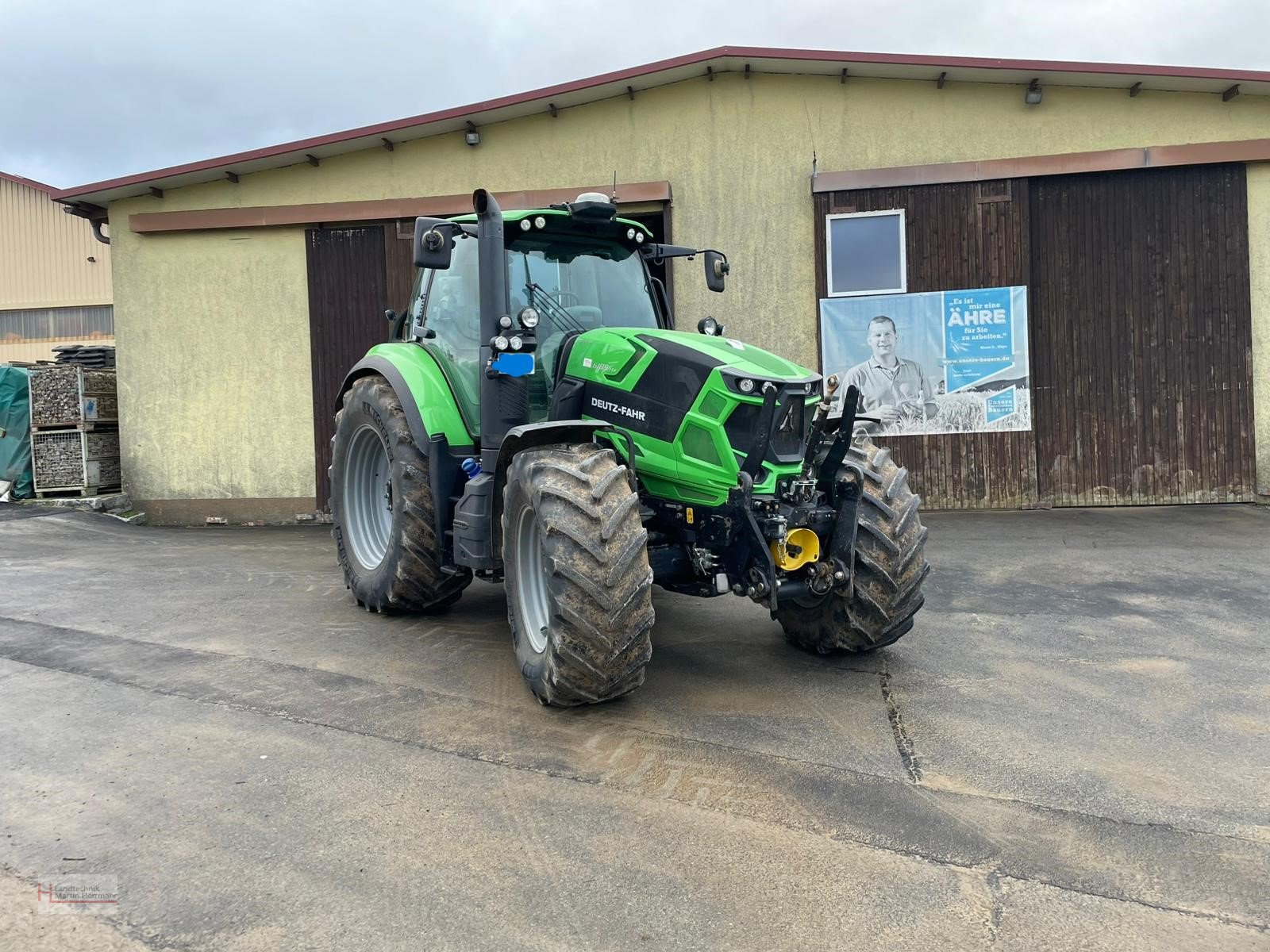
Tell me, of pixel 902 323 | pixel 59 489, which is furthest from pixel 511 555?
pixel 59 489

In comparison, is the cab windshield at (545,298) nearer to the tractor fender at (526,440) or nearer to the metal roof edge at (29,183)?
the tractor fender at (526,440)

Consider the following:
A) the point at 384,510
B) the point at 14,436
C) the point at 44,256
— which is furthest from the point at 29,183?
the point at 384,510

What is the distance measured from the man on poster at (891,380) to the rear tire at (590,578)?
7.17 metres

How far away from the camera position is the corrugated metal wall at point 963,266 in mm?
10602

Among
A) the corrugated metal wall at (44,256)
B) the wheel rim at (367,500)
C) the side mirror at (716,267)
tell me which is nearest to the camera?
the side mirror at (716,267)

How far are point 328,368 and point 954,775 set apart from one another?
9.67 metres

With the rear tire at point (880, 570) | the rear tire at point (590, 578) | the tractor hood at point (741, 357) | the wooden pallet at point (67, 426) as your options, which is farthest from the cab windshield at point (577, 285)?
the wooden pallet at point (67, 426)

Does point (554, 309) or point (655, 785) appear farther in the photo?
point (554, 309)

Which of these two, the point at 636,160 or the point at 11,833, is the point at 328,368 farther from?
the point at 11,833

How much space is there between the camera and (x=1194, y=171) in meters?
10.4

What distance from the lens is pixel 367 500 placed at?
672cm

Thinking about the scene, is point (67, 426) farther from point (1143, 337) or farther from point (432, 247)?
point (1143, 337)

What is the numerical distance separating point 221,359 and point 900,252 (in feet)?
27.6

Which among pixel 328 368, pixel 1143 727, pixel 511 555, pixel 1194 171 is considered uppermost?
pixel 1194 171
